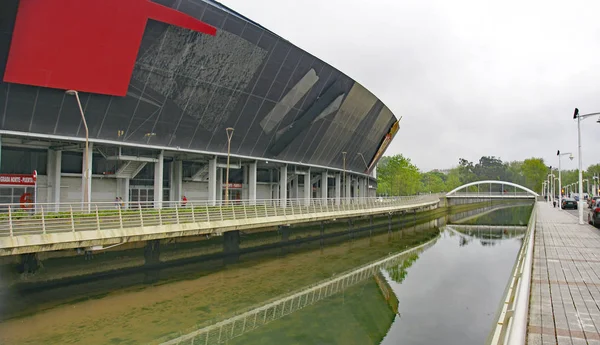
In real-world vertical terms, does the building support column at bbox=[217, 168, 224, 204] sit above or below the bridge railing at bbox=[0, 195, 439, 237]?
above

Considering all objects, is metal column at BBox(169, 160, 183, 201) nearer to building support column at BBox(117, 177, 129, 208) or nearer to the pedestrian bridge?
building support column at BBox(117, 177, 129, 208)

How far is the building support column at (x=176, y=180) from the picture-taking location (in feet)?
124

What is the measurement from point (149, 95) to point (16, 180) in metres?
10.5

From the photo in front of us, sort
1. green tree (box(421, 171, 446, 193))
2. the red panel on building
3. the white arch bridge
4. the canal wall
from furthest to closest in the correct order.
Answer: green tree (box(421, 171, 446, 193)), the white arch bridge, the red panel on building, the canal wall

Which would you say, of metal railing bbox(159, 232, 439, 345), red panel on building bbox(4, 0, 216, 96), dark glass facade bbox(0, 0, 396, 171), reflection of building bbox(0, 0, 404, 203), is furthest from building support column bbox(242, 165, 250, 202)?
metal railing bbox(159, 232, 439, 345)

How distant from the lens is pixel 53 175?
98.4 ft

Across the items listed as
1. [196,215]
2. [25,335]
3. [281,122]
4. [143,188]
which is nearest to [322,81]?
[281,122]

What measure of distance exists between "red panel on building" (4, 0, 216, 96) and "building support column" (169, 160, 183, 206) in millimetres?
11753

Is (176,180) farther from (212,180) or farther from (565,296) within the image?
(565,296)

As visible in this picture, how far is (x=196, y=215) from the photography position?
926 inches

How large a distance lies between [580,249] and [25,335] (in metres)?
21.5

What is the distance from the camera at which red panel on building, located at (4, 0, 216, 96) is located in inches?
894

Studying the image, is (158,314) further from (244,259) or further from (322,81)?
(322,81)

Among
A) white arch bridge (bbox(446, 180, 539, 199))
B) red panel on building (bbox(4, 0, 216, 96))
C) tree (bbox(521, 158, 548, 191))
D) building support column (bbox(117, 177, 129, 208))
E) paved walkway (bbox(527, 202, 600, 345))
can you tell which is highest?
tree (bbox(521, 158, 548, 191))
